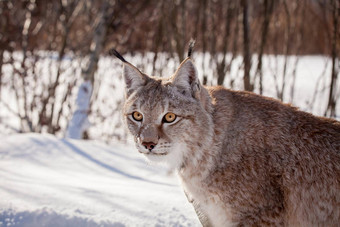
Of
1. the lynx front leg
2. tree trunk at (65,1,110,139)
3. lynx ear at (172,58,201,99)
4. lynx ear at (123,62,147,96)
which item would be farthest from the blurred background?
the lynx front leg

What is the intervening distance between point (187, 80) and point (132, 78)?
565mm

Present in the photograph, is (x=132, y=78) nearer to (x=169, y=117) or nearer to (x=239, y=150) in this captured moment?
(x=169, y=117)

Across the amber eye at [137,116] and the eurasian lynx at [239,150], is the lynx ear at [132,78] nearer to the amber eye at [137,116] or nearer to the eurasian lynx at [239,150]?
the eurasian lynx at [239,150]

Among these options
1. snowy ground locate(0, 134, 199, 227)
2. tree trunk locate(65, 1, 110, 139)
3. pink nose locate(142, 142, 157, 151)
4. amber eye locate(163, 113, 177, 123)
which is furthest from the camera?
tree trunk locate(65, 1, 110, 139)

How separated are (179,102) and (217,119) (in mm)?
340

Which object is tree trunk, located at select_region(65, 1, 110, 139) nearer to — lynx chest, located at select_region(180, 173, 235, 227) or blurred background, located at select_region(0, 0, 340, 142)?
blurred background, located at select_region(0, 0, 340, 142)

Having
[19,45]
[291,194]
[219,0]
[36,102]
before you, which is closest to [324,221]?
[291,194]

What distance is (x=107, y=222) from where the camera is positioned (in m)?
3.01

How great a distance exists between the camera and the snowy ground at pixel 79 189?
3.05 m

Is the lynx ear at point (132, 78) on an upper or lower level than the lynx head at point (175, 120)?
upper

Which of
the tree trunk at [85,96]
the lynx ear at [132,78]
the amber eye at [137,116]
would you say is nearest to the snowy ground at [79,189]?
the amber eye at [137,116]

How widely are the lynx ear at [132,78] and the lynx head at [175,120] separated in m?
0.21

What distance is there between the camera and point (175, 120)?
281 cm

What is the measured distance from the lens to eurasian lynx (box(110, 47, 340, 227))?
2.54 meters
